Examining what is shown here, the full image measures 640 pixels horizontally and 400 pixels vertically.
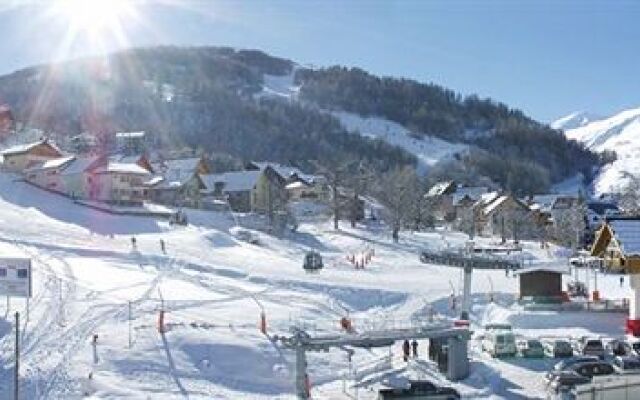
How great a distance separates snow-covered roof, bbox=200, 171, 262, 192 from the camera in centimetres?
10162

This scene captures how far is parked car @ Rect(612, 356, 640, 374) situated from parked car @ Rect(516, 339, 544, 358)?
344cm

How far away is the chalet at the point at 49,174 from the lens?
83.2 m

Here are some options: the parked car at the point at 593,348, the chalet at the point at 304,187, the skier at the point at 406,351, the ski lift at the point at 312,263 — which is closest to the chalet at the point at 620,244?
the parked car at the point at 593,348

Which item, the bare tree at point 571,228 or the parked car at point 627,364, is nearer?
the parked car at point 627,364

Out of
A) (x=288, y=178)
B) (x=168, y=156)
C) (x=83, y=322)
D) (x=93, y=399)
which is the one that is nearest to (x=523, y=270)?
(x=83, y=322)

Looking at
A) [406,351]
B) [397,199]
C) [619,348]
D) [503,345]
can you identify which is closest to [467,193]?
[397,199]

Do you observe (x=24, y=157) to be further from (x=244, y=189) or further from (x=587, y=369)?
(x=587, y=369)

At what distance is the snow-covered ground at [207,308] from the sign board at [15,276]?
3143 millimetres

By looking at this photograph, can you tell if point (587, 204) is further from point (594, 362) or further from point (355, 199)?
point (594, 362)

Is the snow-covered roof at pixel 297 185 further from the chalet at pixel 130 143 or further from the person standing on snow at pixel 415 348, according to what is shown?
the person standing on snow at pixel 415 348

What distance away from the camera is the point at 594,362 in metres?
34.4

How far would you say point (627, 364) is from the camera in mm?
35281

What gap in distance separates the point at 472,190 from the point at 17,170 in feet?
240

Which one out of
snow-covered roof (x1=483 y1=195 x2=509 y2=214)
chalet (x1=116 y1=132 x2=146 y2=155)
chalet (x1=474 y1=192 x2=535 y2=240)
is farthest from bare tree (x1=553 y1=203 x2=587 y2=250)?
chalet (x1=116 y1=132 x2=146 y2=155)
